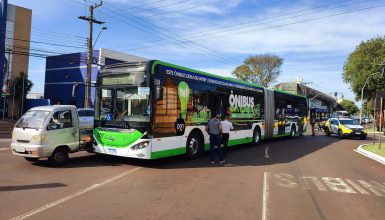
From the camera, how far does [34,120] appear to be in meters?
10.4

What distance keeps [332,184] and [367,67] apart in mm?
48737

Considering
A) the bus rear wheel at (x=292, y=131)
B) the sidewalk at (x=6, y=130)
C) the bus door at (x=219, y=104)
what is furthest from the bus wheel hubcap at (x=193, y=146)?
the sidewalk at (x=6, y=130)

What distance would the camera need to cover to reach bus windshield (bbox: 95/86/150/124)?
10.6 meters

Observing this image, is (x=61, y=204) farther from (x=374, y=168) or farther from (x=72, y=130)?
(x=374, y=168)

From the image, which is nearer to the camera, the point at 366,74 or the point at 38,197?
the point at 38,197

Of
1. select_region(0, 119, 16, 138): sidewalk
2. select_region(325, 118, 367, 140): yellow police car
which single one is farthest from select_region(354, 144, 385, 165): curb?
select_region(0, 119, 16, 138): sidewalk

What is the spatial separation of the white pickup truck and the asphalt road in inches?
16.8

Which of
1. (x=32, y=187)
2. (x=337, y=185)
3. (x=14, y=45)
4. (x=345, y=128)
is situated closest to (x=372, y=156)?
(x=337, y=185)

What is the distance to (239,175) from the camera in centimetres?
1023

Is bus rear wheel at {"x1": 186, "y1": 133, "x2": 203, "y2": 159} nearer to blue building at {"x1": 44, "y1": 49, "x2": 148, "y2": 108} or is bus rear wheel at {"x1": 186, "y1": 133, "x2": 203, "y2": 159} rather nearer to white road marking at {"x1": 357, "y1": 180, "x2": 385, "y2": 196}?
white road marking at {"x1": 357, "y1": 180, "x2": 385, "y2": 196}

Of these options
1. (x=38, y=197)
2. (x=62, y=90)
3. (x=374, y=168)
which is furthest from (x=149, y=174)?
(x=62, y=90)

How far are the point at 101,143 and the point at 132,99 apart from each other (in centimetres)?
176

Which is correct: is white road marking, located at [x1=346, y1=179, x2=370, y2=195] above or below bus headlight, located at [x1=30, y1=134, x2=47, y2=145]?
below

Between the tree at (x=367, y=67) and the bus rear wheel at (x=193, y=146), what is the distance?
1764 inches
